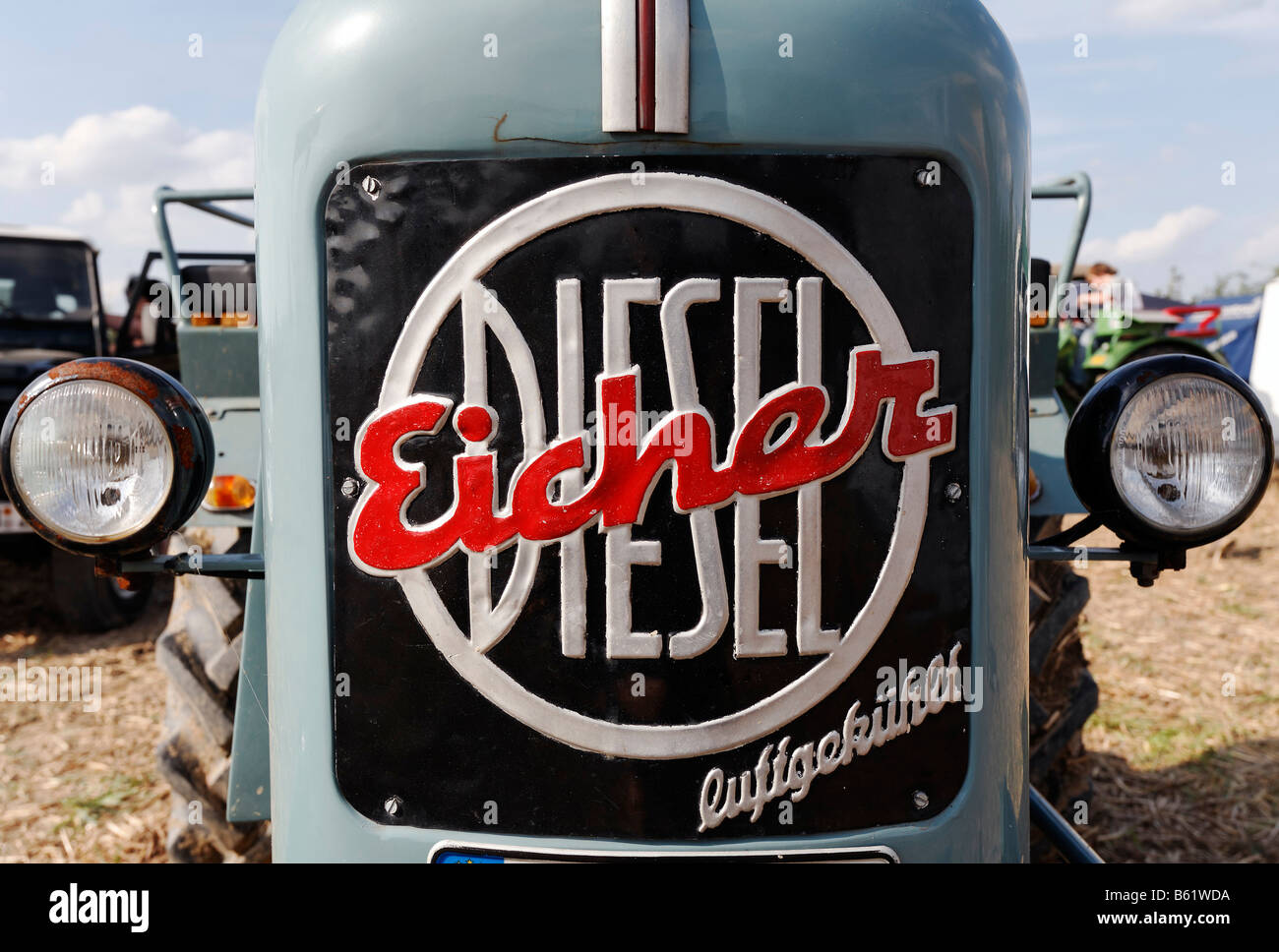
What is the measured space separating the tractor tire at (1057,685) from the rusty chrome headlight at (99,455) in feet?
6.64

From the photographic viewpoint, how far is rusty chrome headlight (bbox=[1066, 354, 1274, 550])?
4.07 ft

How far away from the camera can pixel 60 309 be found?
6.16 m

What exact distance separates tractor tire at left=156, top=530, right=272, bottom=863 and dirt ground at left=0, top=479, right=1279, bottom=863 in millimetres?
599

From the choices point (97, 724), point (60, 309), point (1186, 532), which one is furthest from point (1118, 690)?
point (60, 309)

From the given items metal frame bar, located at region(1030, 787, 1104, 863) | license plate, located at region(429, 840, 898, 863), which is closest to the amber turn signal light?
license plate, located at region(429, 840, 898, 863)

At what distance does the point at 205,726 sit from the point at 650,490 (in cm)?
161

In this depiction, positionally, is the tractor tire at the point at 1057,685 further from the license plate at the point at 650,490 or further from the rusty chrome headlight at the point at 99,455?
the rusty chrome headlight at the point at 99,455

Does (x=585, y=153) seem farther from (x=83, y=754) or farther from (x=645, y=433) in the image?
(x=83, y=754)

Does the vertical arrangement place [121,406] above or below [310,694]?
above

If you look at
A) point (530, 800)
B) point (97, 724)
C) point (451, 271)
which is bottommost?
point (97, 724)

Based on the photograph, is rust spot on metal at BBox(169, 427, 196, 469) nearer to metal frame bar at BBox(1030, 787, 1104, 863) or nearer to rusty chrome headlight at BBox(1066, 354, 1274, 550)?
rusty chrome headlight at BBox(1066, 354, 1274, 550)

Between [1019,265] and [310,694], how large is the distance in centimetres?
108

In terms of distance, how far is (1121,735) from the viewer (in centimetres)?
362
